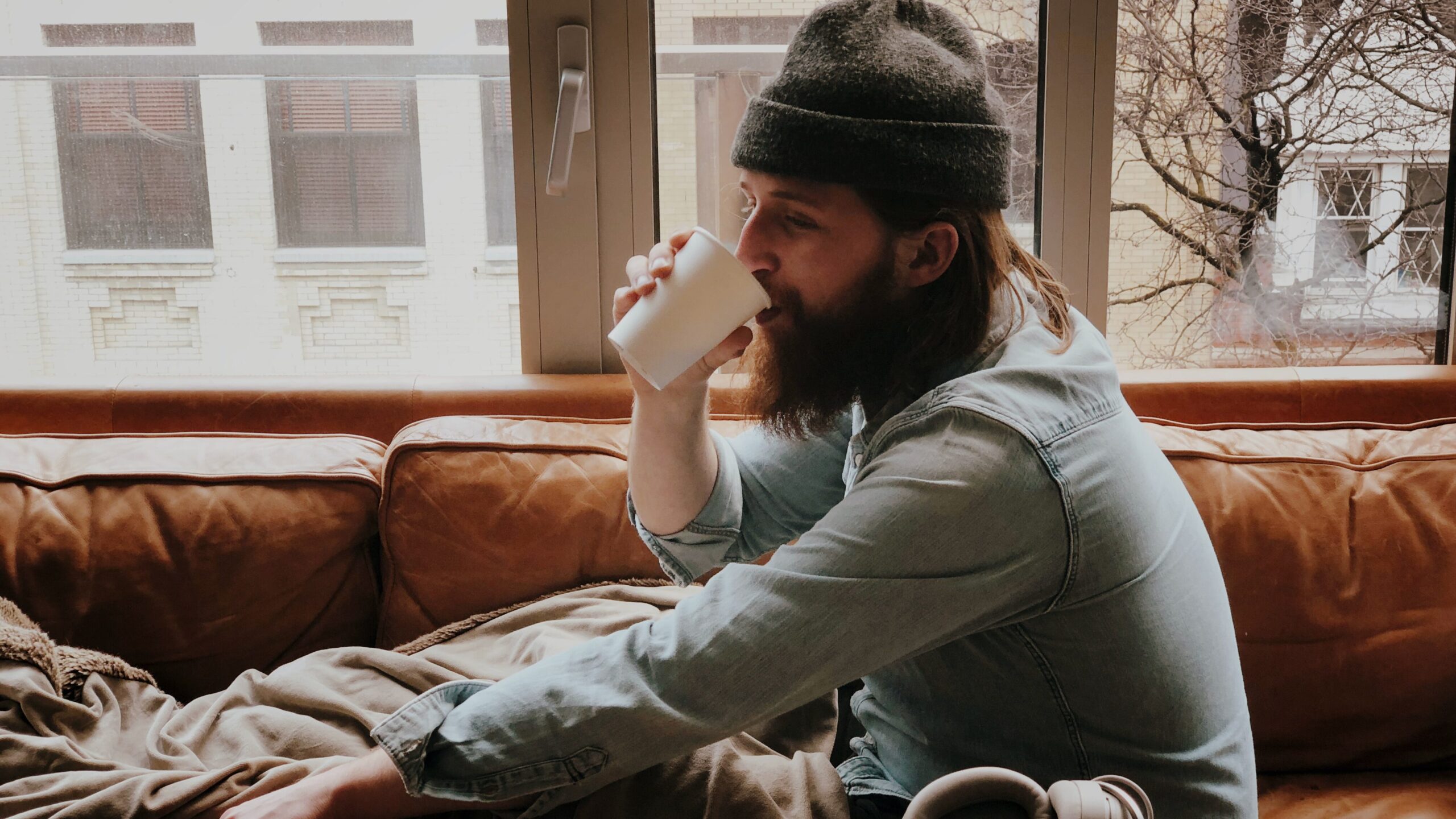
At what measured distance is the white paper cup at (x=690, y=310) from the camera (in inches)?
36.0

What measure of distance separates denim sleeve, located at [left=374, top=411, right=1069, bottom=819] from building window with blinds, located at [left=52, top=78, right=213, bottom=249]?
1.44 metres

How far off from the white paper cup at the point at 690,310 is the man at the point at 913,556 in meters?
0.03

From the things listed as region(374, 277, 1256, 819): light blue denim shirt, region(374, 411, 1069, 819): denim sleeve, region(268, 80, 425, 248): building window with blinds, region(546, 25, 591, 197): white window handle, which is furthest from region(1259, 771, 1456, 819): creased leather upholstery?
region(268, 80, 425, 248): building window with blinds

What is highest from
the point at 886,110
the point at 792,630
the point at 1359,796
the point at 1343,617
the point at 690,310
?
the point at 886,110

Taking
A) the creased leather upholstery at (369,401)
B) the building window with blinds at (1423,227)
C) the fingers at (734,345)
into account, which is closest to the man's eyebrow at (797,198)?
the fingers at (734,345)

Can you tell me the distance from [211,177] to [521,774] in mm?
1507

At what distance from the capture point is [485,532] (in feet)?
4.83

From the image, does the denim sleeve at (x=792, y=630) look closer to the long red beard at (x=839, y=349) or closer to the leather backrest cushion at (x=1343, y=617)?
the long red beard at (x=839, y=349)

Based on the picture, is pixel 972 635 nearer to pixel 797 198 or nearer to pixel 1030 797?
pixel 1030 797

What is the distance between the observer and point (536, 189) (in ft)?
6.18

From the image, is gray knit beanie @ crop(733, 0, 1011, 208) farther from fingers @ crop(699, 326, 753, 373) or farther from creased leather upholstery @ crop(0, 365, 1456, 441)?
creased leather upholstery @ crop(0, 365, 1456, 441)

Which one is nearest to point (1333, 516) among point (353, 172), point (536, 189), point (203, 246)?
point (536, 189)

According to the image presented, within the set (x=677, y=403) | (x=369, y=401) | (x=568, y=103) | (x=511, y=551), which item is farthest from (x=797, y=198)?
(x=369, y=401)

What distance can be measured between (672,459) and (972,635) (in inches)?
16.0
